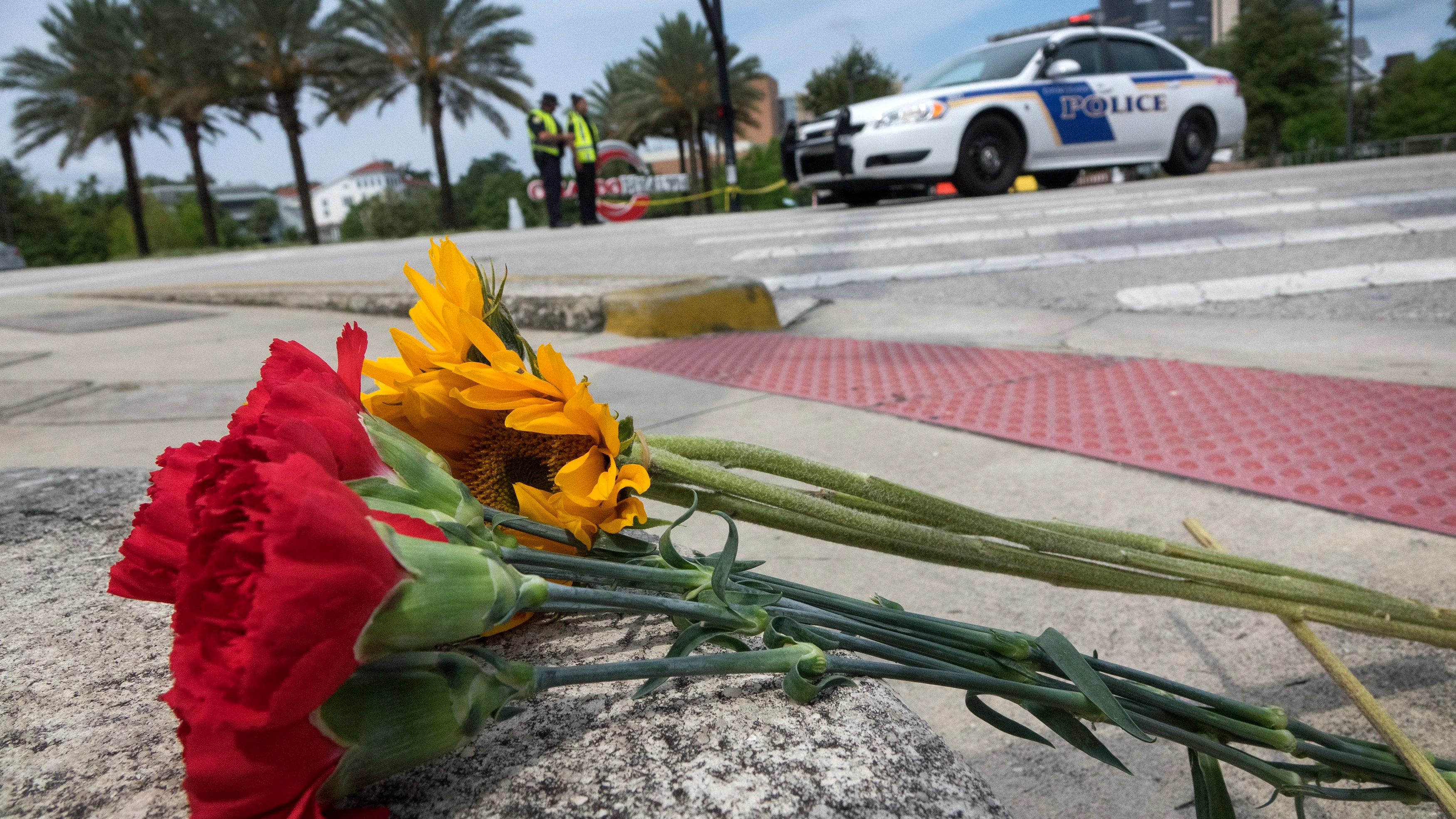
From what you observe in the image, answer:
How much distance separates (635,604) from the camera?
1.82 feet

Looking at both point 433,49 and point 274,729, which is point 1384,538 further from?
point 433,49

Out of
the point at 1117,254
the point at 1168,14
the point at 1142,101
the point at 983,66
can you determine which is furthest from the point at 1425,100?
the point at 1168,14

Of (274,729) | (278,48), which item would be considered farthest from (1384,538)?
(278,48)

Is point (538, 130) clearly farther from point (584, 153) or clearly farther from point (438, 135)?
point (438, 135)

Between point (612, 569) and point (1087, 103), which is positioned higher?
point (1087, 103)

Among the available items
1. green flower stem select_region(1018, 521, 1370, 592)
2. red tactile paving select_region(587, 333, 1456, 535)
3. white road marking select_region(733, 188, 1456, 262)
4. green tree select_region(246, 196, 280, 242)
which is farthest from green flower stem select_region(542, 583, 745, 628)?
green tree select_region(246, 196, 280, 242)

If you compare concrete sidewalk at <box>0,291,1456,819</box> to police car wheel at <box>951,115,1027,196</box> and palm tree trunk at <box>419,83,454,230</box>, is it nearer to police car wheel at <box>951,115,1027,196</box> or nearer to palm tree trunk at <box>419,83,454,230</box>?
police car wheel at <box>951,115,1027,196</box>

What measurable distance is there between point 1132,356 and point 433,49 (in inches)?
1118

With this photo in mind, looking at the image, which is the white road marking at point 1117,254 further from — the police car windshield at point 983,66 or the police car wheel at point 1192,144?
the police car wheel at point 1192,144

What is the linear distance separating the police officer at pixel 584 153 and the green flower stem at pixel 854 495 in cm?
1385

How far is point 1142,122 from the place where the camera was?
360 inches

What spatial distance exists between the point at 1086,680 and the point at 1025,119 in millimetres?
8617

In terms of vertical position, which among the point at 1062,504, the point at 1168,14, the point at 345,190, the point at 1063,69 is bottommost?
the point at 1062,504

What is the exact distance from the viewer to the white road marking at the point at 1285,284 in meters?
3.61
